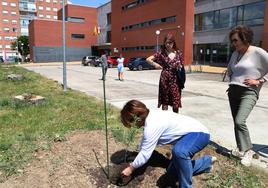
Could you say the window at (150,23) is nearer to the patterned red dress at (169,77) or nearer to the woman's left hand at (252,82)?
the patterned red dress at (169,77)

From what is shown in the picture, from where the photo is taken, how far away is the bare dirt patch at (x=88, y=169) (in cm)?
341

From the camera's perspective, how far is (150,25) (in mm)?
40500

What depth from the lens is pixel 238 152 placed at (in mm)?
4176

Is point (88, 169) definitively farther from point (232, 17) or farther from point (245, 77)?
point (232, 17)

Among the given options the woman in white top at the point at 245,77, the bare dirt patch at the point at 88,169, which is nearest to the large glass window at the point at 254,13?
the woman in white top at the point at 245,77

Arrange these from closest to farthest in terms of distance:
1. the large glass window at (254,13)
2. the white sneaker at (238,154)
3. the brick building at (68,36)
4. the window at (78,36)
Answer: the white sneaker at (238,154)
the large glass window at (254,13)
the brick building at (68,36)
the window at (78,36)

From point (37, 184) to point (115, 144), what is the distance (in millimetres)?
1495

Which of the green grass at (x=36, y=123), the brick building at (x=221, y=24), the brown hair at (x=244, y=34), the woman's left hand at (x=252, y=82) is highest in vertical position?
the brick building at (x=221, y=24)

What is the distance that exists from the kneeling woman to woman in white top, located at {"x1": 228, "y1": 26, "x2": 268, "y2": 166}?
1108 mm

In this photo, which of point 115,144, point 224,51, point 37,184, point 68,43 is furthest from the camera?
point 68,43

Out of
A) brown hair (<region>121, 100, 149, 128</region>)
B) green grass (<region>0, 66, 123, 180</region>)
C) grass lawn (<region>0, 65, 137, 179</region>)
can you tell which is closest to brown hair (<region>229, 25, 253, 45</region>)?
brown hair (<region>121, 100, 149, 128</region>)

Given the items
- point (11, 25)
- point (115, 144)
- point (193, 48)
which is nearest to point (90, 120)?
point (115, 144)

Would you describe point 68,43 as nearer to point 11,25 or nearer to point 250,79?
point 11,25

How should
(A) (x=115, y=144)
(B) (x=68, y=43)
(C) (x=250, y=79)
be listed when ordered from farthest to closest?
1. (B) (x=68, y=43)
2. (A) (x=115, y=144)
3. (C) (x=250, y=79)
